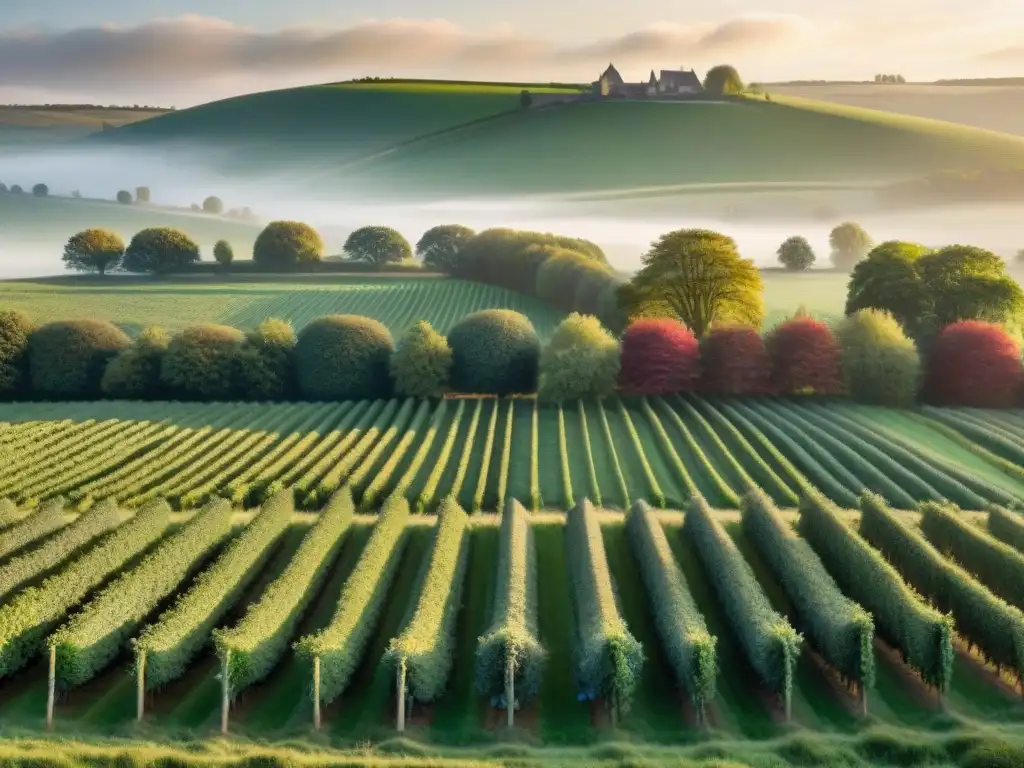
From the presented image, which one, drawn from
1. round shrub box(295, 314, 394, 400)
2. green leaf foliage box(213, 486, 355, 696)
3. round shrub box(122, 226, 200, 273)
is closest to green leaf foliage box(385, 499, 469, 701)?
green leaf foliage box(213, 486, 355, 696)

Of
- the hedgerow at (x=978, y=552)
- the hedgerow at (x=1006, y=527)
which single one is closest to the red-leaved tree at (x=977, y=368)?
the hedgerow at (x=1006, y=527)

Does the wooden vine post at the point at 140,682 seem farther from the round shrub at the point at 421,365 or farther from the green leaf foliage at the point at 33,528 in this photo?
the round shrub at the point at 421,365

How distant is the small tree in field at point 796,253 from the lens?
334ft

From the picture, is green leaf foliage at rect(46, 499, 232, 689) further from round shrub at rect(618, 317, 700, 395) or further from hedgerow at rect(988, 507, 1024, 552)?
round shrub at rect(618, 317, 700, 395)

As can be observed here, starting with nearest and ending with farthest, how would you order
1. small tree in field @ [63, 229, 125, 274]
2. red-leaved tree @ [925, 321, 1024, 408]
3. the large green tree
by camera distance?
red-leaved tree @ [925, 321, 1024, 408] → the large green tree → small tree in field @ [63, 229, 125, 274]

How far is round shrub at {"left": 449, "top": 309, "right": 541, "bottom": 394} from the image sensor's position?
4884 cm

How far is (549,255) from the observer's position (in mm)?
83250

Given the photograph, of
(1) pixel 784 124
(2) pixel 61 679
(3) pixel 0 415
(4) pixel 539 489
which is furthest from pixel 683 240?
(2) pixel 61 679

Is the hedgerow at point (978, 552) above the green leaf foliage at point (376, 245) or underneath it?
underneath

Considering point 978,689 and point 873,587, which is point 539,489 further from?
point 978,689

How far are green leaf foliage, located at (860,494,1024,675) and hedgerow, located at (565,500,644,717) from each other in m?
7.76

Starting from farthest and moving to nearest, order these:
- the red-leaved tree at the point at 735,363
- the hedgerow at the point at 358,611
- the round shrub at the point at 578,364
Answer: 1. the red-leaved tree at the point at 735,363
2. the round shrub at the point at 578,364
3. the hedgerow at the point at 358,611

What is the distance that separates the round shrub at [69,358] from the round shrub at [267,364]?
853cm

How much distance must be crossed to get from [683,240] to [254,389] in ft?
91.0
